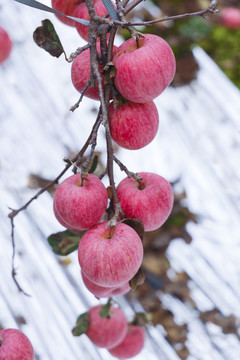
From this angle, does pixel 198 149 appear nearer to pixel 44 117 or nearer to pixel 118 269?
pixel 44 117

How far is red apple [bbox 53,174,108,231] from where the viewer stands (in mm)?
427

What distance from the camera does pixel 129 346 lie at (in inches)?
30.2

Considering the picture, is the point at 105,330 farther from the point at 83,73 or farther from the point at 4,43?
the point at 4,43

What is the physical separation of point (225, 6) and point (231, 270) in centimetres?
141

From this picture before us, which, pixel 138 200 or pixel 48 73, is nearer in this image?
pixel 138 200

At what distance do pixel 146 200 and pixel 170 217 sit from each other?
65 centimetres

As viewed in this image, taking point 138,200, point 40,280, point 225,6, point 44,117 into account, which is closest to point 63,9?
Result: point 138,200

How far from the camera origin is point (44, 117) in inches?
43.9

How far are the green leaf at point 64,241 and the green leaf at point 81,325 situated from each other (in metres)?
0.19

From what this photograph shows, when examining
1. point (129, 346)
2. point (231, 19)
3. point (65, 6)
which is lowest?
point (231, 19)

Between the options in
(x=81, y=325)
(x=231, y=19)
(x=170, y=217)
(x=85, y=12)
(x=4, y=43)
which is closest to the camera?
(x=85, y=12)

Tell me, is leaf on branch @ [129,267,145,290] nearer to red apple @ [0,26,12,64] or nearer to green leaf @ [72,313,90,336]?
green leaf @ [72,313,90,336]

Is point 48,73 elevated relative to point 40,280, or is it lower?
elevated

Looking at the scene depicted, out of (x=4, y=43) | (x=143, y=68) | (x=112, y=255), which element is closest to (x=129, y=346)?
(x=112, y=255)
